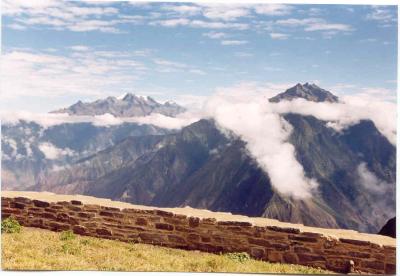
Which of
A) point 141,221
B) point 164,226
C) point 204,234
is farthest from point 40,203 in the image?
point 204,234

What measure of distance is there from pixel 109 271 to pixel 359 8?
53.7 feet

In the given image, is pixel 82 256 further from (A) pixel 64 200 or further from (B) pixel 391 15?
(B) pixel 391 15

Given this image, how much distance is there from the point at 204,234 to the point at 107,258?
2.31m

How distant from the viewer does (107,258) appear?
9961mm

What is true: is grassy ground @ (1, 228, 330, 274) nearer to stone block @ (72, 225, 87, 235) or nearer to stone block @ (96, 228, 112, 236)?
stone block @ (96, 228, 112, 236)

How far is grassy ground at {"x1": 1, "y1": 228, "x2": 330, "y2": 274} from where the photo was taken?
9.59 m

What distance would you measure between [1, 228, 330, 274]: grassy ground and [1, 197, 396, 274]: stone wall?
0.29 meters

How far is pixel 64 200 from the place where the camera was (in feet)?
39.3

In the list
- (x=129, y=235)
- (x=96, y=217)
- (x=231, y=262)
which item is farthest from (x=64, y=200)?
(x=231, y=262)

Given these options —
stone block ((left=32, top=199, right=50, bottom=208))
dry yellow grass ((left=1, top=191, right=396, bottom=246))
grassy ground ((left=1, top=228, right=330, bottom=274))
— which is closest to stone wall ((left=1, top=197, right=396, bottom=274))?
stone block ((left=32, top=199, right=50, bottom=208))

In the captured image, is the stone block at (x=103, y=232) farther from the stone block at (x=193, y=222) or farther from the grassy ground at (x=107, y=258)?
the stone block at (x=193, y=222)

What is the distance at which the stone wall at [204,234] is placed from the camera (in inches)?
400

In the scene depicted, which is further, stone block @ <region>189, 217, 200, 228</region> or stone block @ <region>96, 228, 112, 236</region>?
stone block @ <region>96, 228, 112, 236</region>

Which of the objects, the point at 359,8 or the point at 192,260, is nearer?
the point at 192,260
